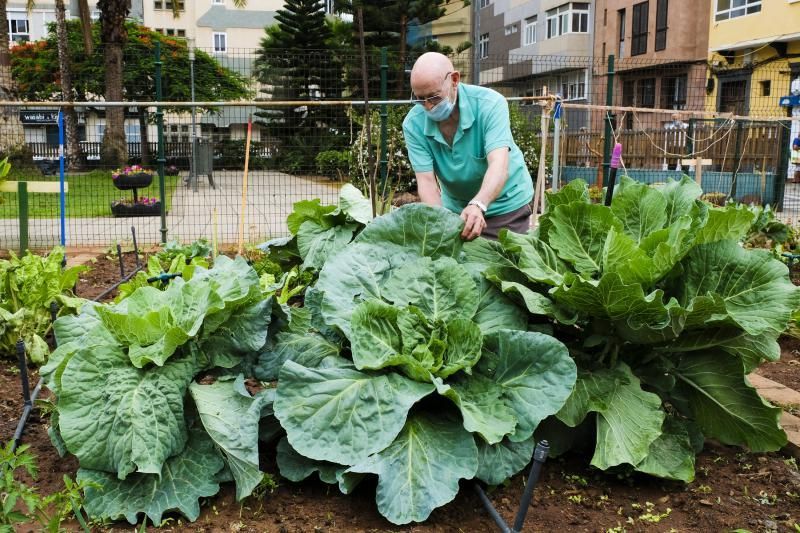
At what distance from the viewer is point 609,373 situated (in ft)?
8.54

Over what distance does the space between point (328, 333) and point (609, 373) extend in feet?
3.45

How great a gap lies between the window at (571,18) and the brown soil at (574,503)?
33.4 m

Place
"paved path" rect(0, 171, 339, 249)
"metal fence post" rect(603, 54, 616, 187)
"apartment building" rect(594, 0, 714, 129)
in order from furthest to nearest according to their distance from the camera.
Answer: "apartment building" rect(594, 0, 714, 129)
"metal fence post" rect(603, 54, 616, 187)
"paved path" rect(0, 171, 339, 249)

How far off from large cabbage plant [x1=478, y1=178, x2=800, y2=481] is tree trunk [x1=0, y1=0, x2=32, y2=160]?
10.3 metres

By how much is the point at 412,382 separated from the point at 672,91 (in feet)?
97.1

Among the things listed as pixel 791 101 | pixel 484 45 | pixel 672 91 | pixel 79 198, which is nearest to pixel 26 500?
pixel 79 198

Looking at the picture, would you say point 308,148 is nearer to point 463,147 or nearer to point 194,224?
point 194,224

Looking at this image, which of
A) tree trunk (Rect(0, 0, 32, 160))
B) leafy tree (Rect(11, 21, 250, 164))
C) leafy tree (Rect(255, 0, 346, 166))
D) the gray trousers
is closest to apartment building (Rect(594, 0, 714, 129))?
leafy tree (Rect(255, 0, 346, 166))

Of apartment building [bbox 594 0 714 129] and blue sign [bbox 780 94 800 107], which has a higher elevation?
apartment building [bbox 594 0 714 129]

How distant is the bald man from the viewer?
328 cm

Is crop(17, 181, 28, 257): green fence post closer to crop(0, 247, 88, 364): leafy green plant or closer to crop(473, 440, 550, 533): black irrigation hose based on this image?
crop(0, 247, 88, 364): leafy green plant

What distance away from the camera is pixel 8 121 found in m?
14.4

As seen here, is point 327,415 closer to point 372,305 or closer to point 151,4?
point 372,305

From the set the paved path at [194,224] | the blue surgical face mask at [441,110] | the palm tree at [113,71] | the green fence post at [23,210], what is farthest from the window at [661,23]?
the blue surgical face mask at [441,110]
